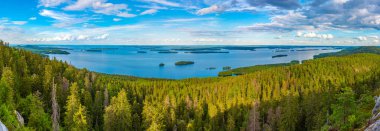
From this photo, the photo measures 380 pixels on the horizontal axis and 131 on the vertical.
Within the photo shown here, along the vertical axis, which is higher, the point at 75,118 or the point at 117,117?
the point at 75,118

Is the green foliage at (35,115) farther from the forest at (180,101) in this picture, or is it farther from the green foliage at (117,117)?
the green foliage at (117,117)

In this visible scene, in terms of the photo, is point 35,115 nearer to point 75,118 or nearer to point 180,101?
point 75,118

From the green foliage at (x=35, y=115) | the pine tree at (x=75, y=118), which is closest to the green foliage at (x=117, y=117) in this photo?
the pine tree at (x=75, y=118)

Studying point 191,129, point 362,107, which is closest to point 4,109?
point 191,129

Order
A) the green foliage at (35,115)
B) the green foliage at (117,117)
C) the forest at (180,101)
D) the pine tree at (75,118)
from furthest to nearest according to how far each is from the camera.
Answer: the green foliage at (117,117)
the pine tree at (75,118)
the forest at (180,101)
the green foliage at (35,115)

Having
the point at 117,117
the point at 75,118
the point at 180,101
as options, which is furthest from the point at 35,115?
the point at 180,101

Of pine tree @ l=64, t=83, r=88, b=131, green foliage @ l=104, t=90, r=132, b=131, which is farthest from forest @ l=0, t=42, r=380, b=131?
pine tree @ l=64, t=83, r=88, b=131

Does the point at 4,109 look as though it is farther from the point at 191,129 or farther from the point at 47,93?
the point at 191,129

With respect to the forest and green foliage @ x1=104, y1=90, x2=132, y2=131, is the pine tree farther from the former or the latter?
green foliage @ x1=104, y1=90, x2=132, y2=131
